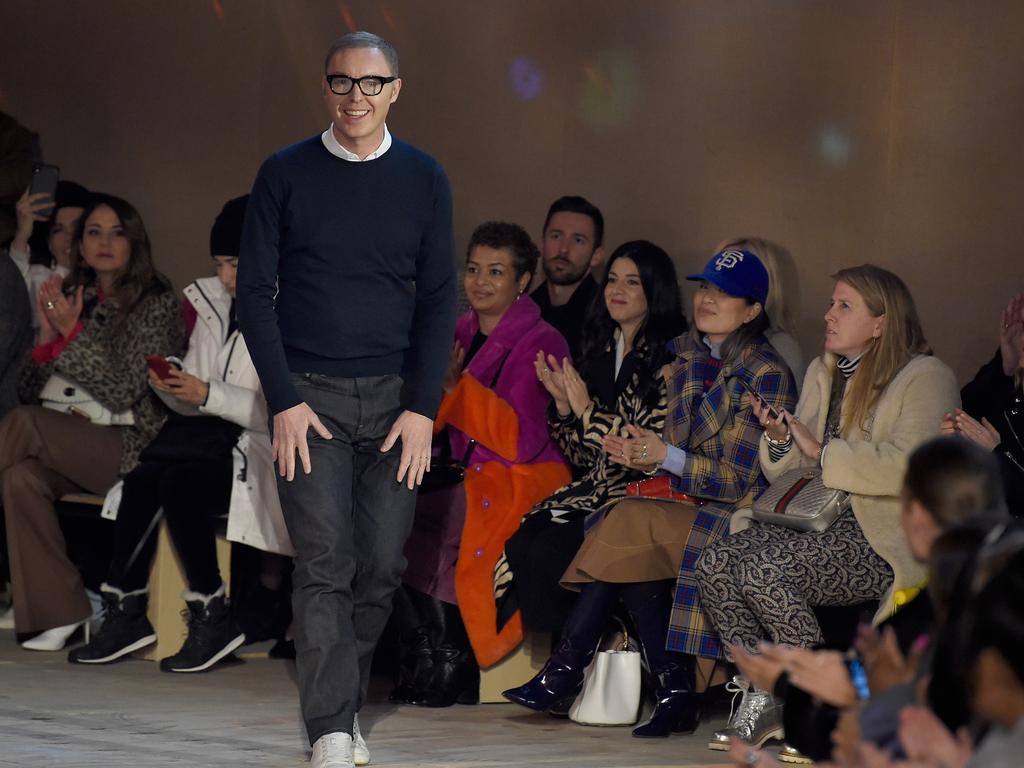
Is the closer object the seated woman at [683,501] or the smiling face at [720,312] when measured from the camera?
the seated woman at [683,501]

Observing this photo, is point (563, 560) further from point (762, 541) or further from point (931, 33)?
point (931, 33)

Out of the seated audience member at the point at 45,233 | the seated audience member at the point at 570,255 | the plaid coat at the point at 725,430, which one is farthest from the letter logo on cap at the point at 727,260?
the seated audience member at the point at 45,233

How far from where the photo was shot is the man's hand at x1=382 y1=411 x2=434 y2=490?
3699 millimetres

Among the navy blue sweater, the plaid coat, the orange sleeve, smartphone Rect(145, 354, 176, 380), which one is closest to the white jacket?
smartphone Rect(145, 354, 176, 380)

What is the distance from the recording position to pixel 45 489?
567cm

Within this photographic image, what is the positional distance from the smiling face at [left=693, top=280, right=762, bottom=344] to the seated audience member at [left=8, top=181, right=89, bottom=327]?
2.76m

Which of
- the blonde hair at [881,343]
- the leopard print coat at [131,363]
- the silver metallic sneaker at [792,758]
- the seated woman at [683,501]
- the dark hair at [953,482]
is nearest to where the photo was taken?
the dark hair at [953,482]

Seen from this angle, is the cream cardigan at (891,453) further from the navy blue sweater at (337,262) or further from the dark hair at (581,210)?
the dark hair at (581,210)

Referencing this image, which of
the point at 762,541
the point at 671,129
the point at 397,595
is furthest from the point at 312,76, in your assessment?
the point at 762,541

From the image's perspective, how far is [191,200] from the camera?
7.40 m

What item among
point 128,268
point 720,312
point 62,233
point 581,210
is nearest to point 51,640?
point 128,268

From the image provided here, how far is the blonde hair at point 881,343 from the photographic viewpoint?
4.30 metres

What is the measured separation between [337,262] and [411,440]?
1.37 ft

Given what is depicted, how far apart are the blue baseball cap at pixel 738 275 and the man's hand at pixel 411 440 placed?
4.18ft
